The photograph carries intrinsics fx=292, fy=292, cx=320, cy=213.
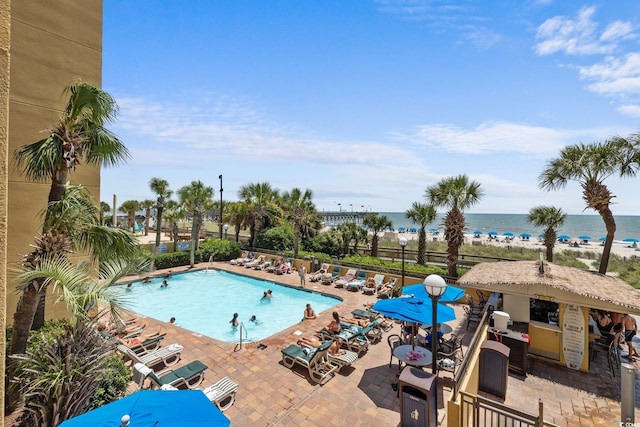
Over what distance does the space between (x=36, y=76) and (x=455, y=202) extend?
58.6 ft

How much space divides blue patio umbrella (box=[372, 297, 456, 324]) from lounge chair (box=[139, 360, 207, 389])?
15.4 ft

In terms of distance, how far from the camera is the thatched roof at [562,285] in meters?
7.26

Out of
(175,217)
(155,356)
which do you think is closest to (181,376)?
(155,356)

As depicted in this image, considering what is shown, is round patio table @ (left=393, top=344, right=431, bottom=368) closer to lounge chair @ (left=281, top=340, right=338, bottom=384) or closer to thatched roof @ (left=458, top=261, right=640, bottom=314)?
lounge chair @ (left=281, top=340, right=338, bottom=384)

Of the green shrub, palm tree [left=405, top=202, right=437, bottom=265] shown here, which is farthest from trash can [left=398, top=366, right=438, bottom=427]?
the green shrub

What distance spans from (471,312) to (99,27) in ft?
56.9

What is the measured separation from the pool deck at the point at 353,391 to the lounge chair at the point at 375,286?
623 cm

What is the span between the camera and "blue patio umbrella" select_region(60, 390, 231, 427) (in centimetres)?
341

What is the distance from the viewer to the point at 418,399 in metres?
5.34

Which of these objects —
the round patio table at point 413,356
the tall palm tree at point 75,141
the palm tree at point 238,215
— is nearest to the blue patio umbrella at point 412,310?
the round patio table at point 413,356

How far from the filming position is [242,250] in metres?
26.0

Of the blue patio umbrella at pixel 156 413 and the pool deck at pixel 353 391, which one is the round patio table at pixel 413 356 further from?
the blue patio umbrella at pixel 156 413

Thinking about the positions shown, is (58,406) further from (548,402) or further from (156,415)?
(548,402)

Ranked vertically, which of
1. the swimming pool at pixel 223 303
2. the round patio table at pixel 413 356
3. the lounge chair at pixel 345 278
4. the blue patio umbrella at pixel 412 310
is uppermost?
the blue patio umbrella at pixel 412 310
